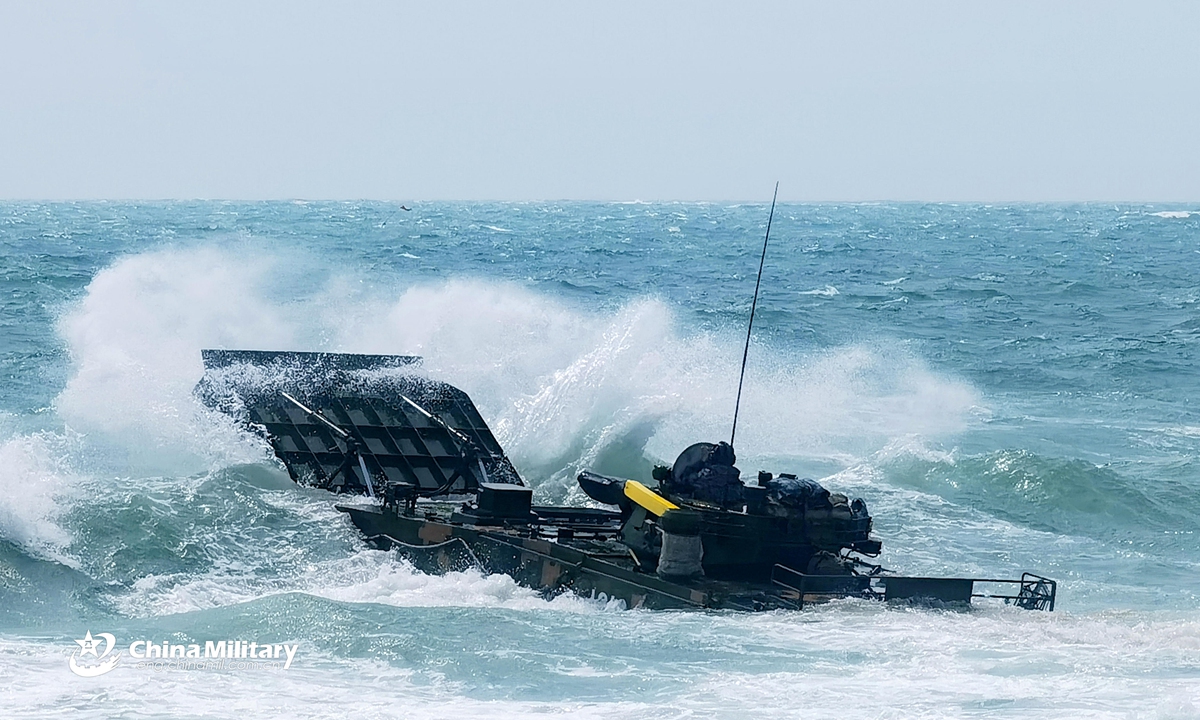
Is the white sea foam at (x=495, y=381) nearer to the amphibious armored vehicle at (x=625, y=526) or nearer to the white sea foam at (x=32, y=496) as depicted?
the white sea foam at (x=32, y=496)

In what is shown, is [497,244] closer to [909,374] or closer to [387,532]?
[909,374]

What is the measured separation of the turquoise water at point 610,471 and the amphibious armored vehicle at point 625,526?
15.1 inches

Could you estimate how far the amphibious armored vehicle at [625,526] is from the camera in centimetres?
1619

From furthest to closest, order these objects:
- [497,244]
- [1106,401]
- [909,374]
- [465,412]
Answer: [497,244] < [909,374] < [1106,401] < [465,412]

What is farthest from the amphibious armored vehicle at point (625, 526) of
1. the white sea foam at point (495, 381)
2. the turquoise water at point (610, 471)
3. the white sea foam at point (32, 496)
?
the white sea foam at point (32, 496)

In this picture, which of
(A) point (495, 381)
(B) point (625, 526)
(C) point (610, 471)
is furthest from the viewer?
(A) point (495, 381)

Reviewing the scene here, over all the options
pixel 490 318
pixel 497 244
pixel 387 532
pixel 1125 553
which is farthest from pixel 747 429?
pixel 497 244

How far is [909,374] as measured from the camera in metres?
37.8

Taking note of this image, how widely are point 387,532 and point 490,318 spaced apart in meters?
12.7

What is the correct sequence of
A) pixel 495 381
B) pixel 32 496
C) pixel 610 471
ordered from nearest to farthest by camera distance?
1. pixel 32 496
2. pixel 610 471
3. pixel 495 381

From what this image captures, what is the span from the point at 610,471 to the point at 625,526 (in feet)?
24.1

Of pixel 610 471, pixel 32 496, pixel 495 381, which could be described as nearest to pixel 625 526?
pixel 32 496

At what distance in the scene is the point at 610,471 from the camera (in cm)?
2475

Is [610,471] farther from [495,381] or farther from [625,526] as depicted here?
[625,526]
